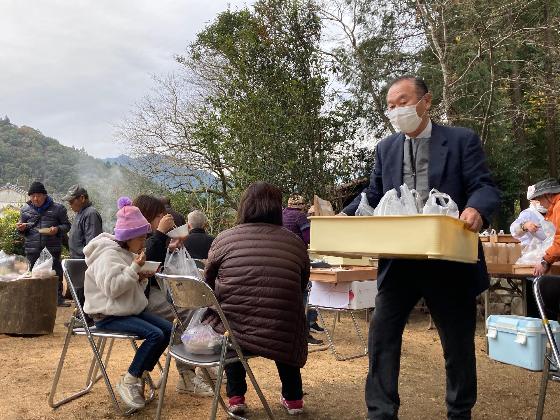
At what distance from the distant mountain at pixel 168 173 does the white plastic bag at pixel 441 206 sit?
13668 millimetres

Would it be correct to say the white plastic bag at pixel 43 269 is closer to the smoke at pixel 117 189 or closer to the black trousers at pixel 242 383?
the black trousers at pixel 242 383

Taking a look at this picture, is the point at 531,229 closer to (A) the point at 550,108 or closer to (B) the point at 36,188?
(B) the point at 36,188

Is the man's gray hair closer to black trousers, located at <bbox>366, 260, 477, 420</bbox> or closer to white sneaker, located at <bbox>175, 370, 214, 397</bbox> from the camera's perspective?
white sneaker, located at <bbox>175, 370, 214, 397</bbox>

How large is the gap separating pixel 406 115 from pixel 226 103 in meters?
10.7

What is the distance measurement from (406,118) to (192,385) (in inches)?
103

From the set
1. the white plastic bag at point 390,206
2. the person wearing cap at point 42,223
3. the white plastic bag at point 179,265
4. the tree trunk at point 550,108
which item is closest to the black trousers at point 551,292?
the white plastic bag at point 390,206

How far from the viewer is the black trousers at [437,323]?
8.75 ft

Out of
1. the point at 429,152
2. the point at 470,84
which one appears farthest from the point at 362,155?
the point at 429,152

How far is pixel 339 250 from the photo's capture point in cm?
233

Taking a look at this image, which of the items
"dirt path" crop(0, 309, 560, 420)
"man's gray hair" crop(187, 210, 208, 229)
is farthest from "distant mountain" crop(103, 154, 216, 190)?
"man's gray hair" crop(187, 210, 208, 229)

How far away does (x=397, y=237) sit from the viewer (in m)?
2.18

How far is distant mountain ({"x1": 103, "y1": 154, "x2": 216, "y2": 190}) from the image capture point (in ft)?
53.1

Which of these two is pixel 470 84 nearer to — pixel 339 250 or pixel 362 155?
pixel 362 155

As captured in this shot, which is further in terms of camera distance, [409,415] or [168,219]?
[168,219]
